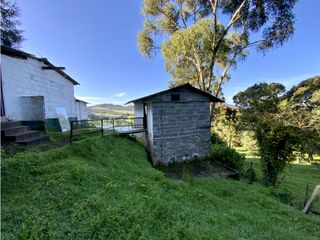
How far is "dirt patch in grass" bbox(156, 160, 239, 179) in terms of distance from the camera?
35.9 feet

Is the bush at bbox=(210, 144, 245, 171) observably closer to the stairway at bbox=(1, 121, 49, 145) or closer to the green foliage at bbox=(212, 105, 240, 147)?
the green foliage at bbox=(212, 105, 240, 147)

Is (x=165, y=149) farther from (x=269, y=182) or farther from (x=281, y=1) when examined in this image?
(x=281, y=1)

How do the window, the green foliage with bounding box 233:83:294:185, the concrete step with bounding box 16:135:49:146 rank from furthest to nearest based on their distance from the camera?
the green foliage with bounding box 233:83:294:185 → the window → the concrete step with bounding box 16:135:49:146

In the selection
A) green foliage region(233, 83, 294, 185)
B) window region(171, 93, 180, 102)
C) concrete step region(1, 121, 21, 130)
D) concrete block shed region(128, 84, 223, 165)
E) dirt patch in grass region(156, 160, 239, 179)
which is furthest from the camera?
green foliage region(233, 83, 294, 185)

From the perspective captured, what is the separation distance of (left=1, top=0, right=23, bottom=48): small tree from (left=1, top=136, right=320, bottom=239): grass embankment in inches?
615

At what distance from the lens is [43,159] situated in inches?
227

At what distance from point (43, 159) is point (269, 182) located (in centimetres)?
1299

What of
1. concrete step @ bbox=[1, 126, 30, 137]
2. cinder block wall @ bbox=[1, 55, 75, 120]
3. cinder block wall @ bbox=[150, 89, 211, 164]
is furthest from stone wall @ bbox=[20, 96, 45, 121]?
cinder block wall @ bbox=[150, 89, 211, 164]

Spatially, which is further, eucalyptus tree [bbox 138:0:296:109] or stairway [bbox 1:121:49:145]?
eucalyptus tree [bbox 138:0:296:109]

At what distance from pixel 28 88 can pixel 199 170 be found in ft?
31.3

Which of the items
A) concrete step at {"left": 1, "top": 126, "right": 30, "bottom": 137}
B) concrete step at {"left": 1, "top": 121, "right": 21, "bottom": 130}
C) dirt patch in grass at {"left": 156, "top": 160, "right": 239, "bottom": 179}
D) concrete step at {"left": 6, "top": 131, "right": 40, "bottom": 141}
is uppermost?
concrete step at {"left": 1, "top": 121, "right": 21, "bottom": 130}

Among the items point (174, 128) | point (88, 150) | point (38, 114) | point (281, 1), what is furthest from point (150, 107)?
point (281, 1)

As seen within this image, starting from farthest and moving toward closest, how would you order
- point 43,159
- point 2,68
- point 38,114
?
point 38,114, point 2,68, point 43,159

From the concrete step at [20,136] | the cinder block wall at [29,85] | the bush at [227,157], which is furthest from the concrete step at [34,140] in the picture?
the bush at [227,157]
